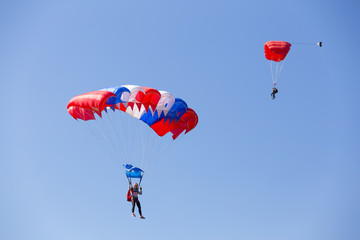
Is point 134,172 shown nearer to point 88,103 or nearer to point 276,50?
point 88,103

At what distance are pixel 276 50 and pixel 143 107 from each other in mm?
8942

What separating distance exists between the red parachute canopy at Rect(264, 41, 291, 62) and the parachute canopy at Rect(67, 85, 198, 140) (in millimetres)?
6712

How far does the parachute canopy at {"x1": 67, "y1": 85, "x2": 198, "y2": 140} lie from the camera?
2562cm

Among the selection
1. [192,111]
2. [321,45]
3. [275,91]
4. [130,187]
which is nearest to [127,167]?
[130,187]

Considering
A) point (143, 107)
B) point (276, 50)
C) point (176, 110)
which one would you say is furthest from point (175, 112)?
point (276, 50)

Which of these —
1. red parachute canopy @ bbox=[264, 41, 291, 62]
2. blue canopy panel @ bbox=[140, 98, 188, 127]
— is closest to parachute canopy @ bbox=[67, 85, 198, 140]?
blue canopy panel @ bbox=[140, 98, 188, 127]

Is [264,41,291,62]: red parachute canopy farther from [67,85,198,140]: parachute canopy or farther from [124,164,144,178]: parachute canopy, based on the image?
[124,164,144,178]: parachute canopy

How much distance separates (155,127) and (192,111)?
2009 millimetres

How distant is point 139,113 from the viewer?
27953 mm

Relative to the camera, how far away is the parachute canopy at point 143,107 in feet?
84.1

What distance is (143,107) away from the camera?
91.0ft

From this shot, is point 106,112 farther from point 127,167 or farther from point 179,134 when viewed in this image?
→ point 179,134

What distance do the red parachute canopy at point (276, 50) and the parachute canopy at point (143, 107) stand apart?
6712mm

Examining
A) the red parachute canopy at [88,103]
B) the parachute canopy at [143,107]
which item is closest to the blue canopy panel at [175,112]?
the parachute canopy at [143,107]
